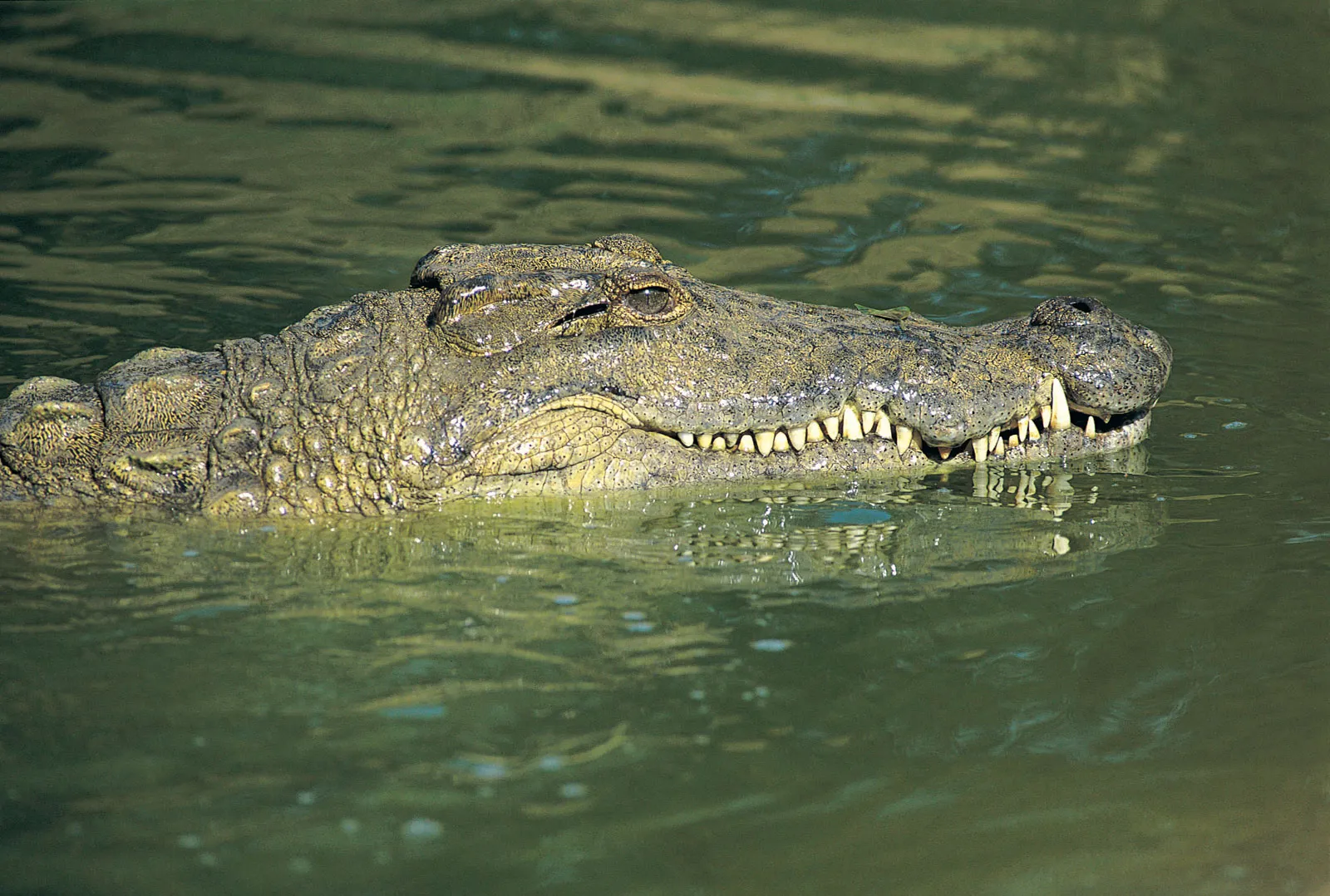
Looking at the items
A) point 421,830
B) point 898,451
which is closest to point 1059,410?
point 898,451

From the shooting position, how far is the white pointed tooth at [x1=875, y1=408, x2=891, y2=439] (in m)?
5.60

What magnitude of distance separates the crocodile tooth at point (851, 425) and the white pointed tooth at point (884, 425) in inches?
3.1

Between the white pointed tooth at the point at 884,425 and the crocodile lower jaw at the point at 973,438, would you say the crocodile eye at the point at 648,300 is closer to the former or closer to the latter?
the crocodile lower jaw at the point at 973,438

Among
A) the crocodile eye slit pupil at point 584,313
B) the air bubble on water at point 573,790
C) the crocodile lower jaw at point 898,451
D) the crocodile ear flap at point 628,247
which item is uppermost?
the crocodile ear flap at point 628,247

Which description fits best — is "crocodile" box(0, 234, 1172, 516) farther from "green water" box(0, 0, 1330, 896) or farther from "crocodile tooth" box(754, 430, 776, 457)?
"green water" box(0, 0, 1330, 896)

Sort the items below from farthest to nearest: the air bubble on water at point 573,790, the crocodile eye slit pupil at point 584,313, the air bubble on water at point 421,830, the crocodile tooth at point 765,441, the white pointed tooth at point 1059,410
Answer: the white pointed tooth at point 1059,410 < the crocodile tooth at point 765,441 < the crocodile eye slit pupil at point 584,313 < the air bubble on water at point 573,790 < the air bubble on water at point 421,830

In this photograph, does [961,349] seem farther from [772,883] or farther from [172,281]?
[172,281]

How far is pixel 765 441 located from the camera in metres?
5.57

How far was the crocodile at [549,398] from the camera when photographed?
5230 mm

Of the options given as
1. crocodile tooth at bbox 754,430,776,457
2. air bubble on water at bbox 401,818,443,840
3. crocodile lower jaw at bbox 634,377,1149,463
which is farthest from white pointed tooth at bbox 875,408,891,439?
air bubble on water at bbox 401,818,443,840

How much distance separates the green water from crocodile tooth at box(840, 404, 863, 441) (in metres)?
0.26

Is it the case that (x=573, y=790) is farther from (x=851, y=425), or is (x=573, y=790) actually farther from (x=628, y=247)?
(x=628, y=247)

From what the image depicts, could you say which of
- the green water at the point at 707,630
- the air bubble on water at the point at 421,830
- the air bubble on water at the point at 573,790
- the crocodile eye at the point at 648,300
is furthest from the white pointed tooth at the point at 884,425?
the air bubble on water at the point at 421,830

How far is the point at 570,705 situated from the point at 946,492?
7.95ft
